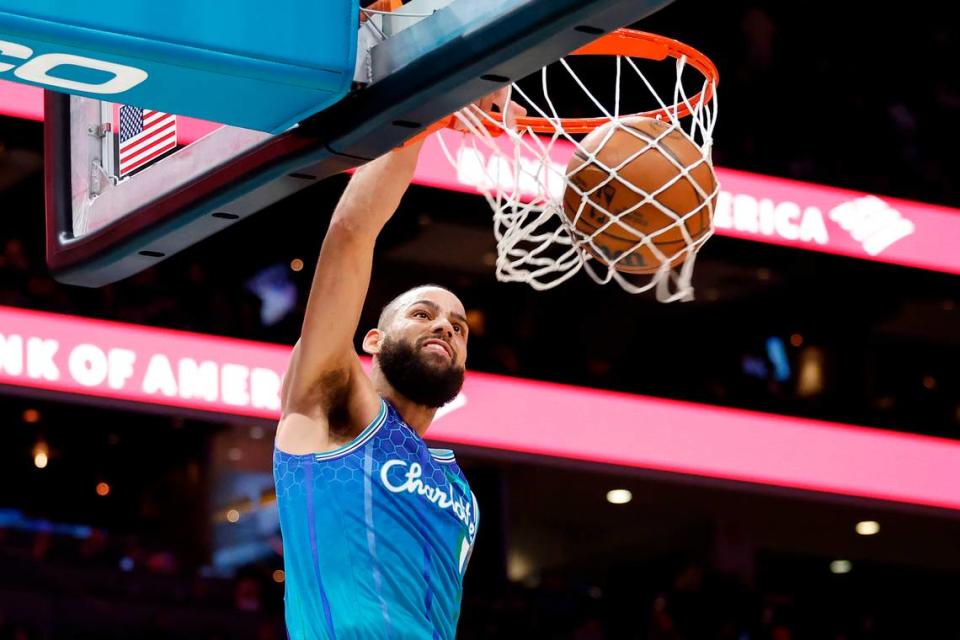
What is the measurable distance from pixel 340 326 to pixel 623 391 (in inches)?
293

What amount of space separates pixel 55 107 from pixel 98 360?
3961mm

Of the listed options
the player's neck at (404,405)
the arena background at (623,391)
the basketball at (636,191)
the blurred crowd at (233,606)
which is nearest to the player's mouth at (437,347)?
the player's neck at (404,405)

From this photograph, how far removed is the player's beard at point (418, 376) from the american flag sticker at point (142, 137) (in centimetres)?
66

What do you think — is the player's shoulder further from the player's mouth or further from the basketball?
the basketball

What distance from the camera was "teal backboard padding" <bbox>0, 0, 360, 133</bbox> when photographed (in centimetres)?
267

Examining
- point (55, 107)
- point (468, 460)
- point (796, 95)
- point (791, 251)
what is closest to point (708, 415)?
point (791, 251)

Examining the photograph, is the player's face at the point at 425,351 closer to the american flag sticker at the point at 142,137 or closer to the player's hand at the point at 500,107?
the player's hand at the point at 500,107

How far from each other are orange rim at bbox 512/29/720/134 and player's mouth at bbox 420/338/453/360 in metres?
0.56

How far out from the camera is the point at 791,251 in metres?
10.5

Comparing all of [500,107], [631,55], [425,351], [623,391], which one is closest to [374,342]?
[425,351]

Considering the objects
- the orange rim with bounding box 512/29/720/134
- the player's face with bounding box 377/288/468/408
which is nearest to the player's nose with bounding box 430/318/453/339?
the player's face with bounding box 377/288/468/408

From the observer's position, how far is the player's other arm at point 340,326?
3.36m

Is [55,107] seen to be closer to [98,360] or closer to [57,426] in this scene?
[98,360]

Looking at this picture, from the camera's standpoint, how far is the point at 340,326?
336 cm
